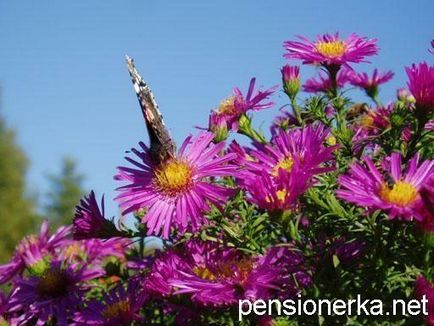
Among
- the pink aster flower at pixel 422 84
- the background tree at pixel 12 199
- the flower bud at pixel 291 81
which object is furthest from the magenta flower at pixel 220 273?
the background tree at pixel 12 199

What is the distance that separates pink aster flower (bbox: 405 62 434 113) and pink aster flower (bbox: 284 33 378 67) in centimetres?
48

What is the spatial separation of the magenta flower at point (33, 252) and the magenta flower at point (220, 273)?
93 centimetres

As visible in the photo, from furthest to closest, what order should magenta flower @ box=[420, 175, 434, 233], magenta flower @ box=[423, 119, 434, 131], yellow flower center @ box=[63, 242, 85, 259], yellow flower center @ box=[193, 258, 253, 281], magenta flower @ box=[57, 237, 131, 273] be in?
yellow flower center @ box=[63, 242, 85, 259] < magenta flower @ box=[57, 237, 131, 273] < magenta flower @ box=[423, 119, 434, 131] < yellow flower center @ box=[193, 258, 253, 281] < magenta flower @ box=[420, 175, 434, 233]

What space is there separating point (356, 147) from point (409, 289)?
0.53m

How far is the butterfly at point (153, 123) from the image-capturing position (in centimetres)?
208

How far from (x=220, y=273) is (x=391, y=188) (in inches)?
21.6

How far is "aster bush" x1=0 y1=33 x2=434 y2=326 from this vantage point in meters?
1.66

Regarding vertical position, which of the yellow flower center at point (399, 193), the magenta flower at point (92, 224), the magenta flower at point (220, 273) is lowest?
the magenta flower at point (220, 273)

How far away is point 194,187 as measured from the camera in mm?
2061

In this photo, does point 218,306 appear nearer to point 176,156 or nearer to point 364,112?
point 176,156

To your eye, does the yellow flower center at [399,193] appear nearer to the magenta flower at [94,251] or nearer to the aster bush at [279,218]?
the aster bush at [279,218]

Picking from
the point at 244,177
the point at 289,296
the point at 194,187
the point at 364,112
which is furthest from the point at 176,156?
the point at 364,112

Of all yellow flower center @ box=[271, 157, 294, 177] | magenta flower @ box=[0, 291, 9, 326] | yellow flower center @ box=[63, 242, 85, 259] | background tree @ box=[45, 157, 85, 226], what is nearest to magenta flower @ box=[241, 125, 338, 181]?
yellow flower center @ box=[271, 157, 294, 177]

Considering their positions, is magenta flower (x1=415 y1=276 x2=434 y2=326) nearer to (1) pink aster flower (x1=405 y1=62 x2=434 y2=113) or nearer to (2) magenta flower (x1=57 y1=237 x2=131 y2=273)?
(1) pink aster flower (x1=405 y1=62 x2=434 y2=113)
